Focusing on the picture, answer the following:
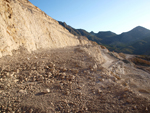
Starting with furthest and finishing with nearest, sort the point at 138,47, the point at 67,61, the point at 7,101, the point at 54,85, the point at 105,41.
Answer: the point at 105,41 → the point at 138,47 → the point at 67,61 → the point at 54,85 → the point at 7,101

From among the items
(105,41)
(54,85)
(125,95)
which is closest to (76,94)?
(54,85)

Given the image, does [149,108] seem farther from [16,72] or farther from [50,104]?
[16,72]

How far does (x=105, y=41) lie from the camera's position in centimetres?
9794

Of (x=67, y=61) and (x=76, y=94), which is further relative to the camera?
(x=67, y=61)

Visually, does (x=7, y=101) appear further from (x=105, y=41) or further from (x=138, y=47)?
(x=105, y=41)

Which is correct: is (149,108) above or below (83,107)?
below

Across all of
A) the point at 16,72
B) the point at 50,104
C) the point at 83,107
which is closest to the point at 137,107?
the point at 83,107

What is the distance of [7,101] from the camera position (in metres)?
2.46

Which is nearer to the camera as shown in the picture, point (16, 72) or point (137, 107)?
point (137, 107)

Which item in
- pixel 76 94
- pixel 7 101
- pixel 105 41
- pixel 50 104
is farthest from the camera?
pixel 105 41

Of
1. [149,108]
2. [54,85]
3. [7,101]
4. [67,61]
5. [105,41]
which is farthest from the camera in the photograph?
[105,41]

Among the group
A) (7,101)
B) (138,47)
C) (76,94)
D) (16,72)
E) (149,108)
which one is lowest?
(149,108)

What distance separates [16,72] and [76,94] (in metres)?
2.64

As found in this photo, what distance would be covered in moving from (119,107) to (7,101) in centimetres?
350
